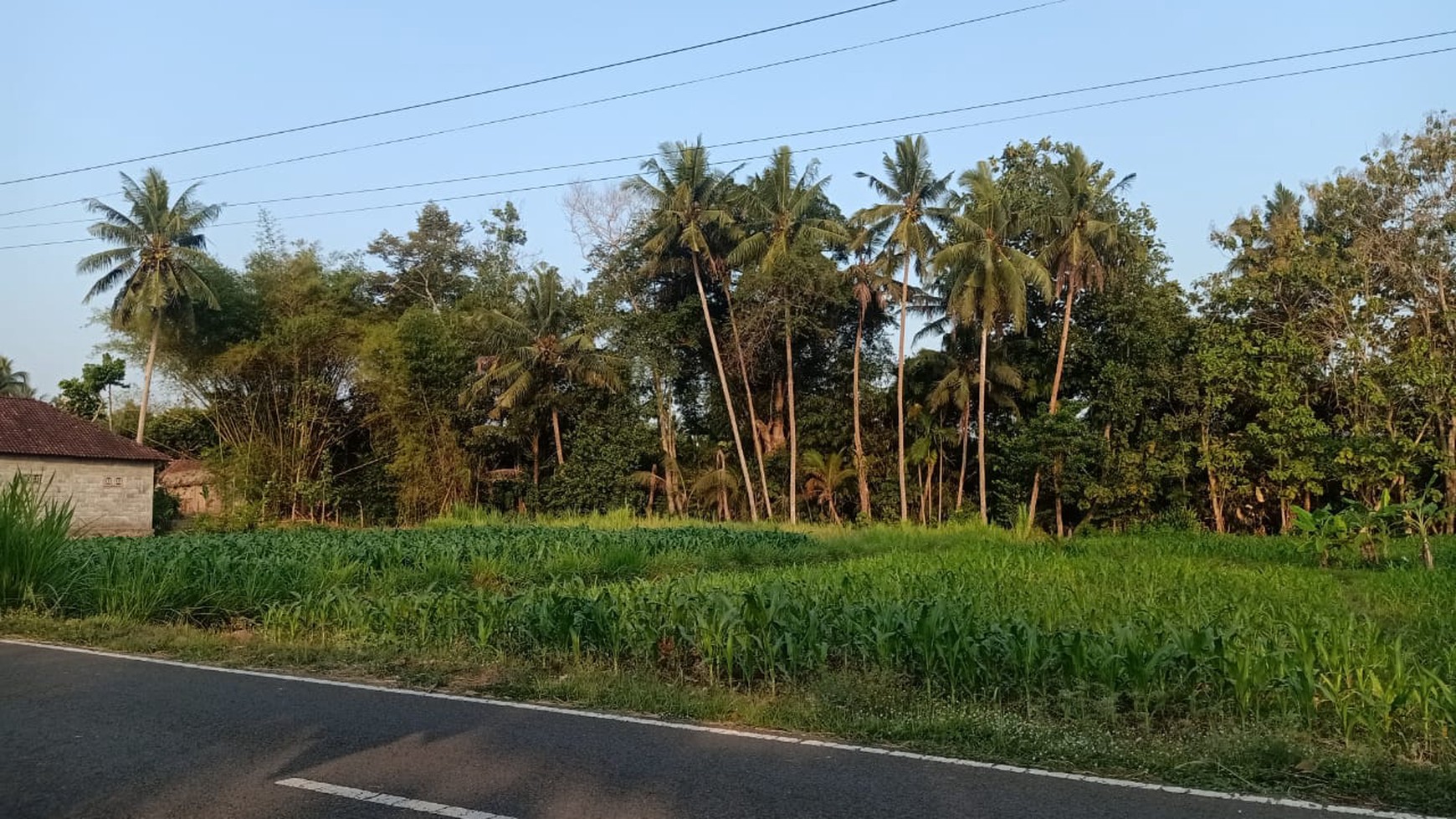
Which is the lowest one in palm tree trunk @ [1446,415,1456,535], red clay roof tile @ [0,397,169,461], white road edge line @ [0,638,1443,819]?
white road edge line @ [0,638,1443,819]

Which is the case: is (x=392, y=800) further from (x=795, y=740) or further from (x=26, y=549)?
(x=26, y=549)

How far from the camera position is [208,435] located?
43.7 metres

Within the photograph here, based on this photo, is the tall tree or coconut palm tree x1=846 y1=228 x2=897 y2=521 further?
the tall tree

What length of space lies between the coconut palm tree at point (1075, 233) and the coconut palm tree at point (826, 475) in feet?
23.5

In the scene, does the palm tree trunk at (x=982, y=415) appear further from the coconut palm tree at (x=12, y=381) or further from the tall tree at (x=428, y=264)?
the coconut palm tree at (x=12, y=381)

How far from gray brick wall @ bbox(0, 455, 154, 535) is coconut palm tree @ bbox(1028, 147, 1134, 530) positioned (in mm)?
30284

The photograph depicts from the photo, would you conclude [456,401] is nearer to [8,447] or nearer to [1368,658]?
[8,447]

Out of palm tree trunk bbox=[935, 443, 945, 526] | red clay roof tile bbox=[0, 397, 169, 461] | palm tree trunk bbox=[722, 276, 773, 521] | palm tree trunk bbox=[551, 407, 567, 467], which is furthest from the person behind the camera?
palm tree trunk bbox=[551, 407, 567, 467]

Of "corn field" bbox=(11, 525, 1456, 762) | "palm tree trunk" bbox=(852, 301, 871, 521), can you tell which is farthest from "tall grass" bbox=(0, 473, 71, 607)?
"palm tree trunk" bbox=(852, 301, 871, 521)

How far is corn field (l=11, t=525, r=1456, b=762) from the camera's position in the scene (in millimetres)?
6395

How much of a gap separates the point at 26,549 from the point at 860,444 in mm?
26931

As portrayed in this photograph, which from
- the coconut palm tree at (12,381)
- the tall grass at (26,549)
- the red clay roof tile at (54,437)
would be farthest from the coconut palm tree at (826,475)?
the coconut palm tree at (12,381)

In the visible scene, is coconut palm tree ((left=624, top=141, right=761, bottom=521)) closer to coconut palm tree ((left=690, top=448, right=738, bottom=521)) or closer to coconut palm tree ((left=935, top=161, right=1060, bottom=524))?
coconut palm tree ((left=690, top=448, right=738, bottom=521))

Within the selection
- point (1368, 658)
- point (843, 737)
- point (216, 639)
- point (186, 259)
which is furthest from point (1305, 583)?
point (186, 259)
